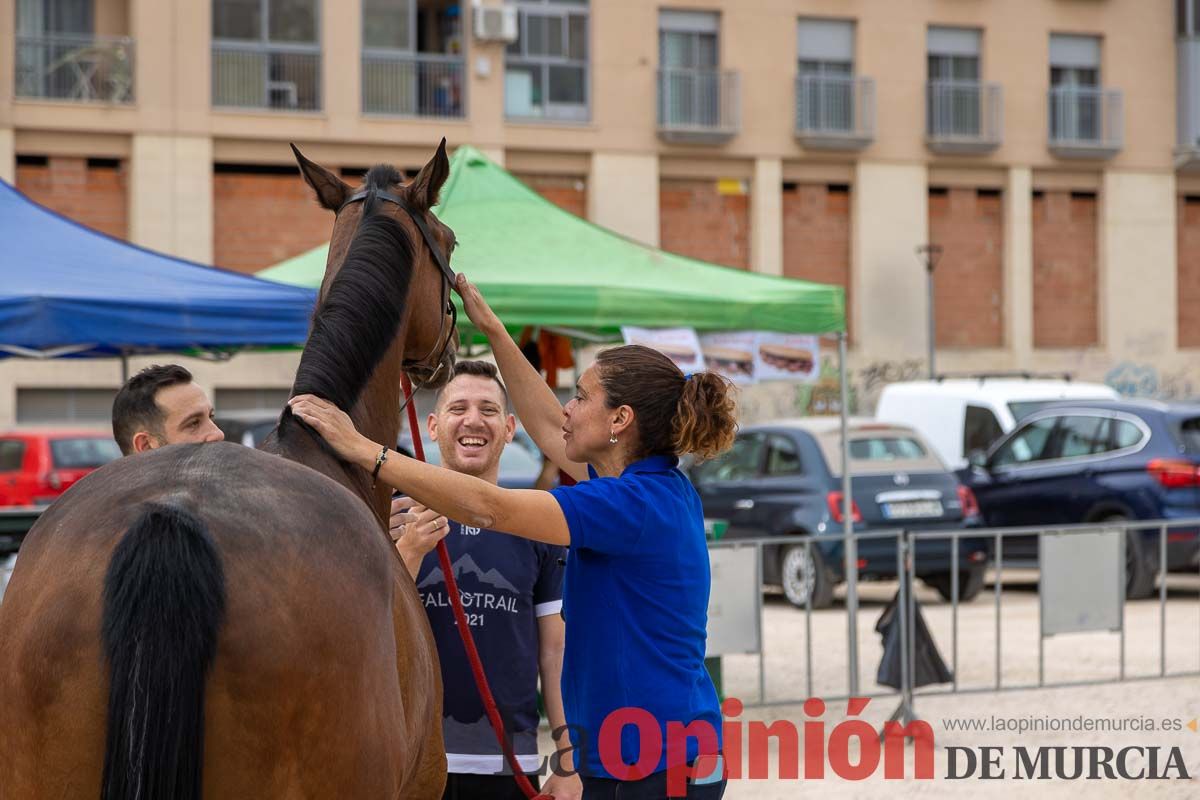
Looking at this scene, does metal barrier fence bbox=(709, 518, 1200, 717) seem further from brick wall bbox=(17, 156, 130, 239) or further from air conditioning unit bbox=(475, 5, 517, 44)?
air conditioning unit bbox=(475, 5, 517, 44)

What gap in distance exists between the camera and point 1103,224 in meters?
35.8

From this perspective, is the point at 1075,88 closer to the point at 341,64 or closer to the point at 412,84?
the point at 412,84

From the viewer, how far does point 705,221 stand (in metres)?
33.1

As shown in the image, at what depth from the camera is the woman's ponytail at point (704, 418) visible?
3.58 meters

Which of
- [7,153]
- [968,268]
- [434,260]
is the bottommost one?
[434,260]

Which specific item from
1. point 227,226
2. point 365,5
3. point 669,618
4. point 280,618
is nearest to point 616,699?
point 669,618

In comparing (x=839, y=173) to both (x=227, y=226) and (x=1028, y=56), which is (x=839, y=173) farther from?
(x=227, y=226)

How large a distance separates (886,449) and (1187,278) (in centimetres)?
2335

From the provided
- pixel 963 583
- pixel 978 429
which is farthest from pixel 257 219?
Answer: pixel 963 583

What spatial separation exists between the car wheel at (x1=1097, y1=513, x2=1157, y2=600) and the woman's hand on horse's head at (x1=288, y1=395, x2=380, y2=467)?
27.5 ft

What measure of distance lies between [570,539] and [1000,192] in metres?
33.5

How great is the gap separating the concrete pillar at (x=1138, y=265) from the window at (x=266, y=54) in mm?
17632

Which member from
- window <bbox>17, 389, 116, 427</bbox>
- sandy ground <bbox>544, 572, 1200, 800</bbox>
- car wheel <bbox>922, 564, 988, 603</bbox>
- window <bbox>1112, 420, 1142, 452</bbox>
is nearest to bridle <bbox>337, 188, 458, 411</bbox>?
sandy ground <bbox>544, 572, 1200, 800</bbox>

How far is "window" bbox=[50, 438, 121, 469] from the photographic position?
61.0ft
